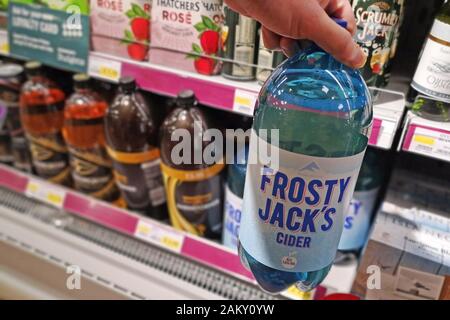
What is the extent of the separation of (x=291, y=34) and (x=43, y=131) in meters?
1.02

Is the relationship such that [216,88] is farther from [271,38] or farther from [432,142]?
[432,142]

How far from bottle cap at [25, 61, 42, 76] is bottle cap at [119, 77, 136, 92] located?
356mm

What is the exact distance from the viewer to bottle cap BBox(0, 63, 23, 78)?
4.31 feet

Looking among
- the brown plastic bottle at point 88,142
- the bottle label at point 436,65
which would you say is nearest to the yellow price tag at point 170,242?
the brown plastic bottle at point 88,142

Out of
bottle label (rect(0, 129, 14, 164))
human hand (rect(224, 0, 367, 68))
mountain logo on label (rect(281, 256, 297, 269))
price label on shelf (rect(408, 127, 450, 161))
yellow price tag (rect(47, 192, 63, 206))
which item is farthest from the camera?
bottle label (rect(0, 129, 14, 164))

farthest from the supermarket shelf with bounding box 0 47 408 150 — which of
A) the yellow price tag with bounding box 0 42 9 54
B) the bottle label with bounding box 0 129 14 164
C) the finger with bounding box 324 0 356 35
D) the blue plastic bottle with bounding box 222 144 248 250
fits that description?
the bottle label with bounding box 0 129 14 164

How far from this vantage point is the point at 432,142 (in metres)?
0.79

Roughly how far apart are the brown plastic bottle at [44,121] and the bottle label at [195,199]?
18.1 inches

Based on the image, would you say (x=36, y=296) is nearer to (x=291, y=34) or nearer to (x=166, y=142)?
(x=166, y=142)

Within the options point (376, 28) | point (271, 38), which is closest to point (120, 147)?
point (271, 38)

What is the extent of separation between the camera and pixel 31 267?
4.50 ft

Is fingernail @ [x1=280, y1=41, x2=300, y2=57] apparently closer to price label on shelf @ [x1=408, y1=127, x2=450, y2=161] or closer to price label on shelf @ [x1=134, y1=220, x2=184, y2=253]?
price label on shelf @ [x1=408, y1=127, x2=450, y2=161]

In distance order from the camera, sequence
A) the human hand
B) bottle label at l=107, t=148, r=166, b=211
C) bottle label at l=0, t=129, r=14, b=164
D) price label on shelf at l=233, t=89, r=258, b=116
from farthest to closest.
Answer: bottle label at l=0, t=129, r=14, b=164 → bottle label at l=107, t=148, r=166, b=211 → price label on shelf at l=233, t=89, r=258, b=116 → the human hand

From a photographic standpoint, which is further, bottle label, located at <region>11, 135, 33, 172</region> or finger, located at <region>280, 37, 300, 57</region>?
bottle label, located at <region>11, 135, 33, 172</region>
